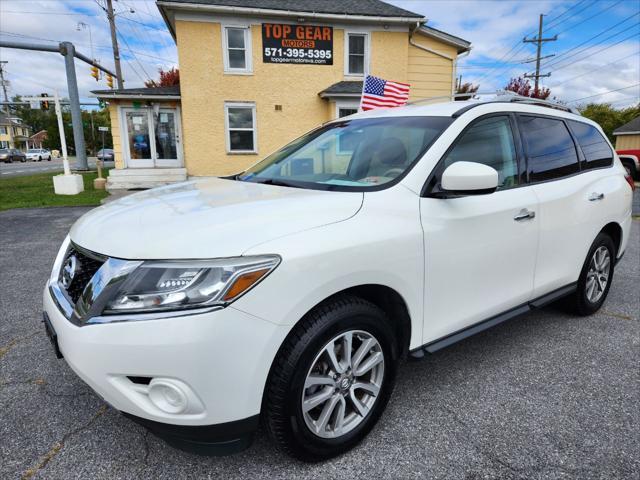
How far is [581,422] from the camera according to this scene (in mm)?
2361

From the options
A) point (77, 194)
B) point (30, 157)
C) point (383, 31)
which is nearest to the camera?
point (77, 194)

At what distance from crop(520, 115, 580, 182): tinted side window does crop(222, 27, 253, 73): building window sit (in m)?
12.6

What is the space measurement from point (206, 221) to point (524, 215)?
6.60 feet

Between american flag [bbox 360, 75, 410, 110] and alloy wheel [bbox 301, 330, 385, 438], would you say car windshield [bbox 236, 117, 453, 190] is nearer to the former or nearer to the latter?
alloy wheel [bbox 301, 330, 385, 438]

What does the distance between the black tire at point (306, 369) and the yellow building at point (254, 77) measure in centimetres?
1303

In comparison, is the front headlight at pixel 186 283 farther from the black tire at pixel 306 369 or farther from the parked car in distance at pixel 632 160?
the parked car in distance at pixel 632 160

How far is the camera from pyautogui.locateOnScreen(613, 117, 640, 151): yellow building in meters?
26.8

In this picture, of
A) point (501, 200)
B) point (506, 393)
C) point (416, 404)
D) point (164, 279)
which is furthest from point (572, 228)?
point (164, 279)

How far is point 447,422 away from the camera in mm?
2355

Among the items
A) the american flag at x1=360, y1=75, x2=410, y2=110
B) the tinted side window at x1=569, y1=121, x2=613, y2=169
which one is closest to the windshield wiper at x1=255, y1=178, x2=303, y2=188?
the tinted side window at x1=569, y1=121, x2=613, y2=169

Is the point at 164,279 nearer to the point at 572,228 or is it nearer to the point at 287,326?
the point at 287,326

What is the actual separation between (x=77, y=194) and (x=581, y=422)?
542 inches

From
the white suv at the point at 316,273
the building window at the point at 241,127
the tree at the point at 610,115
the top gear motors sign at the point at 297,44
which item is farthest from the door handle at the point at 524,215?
the tree at the point at 610,115

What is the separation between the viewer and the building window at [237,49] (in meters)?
13.9
